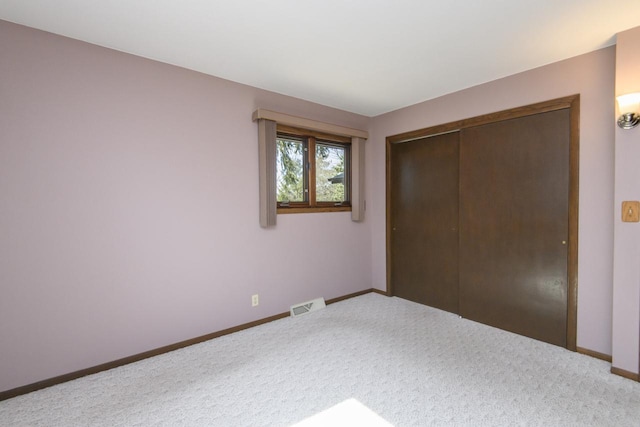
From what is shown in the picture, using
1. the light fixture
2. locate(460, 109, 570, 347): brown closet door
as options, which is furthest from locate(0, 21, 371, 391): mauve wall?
the light fixture

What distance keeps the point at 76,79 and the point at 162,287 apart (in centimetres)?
166

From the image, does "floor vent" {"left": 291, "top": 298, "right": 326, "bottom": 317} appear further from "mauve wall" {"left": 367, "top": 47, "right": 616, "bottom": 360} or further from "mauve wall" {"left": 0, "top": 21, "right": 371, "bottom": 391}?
"mauve wall" {"left": 367, "top": 47, "right": 616, "bottom": 360}

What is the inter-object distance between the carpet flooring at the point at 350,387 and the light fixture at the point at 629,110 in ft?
A: 5.71

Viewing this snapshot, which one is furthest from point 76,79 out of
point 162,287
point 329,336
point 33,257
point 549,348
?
point 549,348

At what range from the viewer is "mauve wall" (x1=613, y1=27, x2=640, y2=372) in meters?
2.12

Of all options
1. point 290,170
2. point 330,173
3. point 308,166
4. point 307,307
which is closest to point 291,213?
point 290,170

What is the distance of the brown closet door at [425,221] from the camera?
11.3ft

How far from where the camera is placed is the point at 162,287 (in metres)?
2.61

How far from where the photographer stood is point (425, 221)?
3.71 meters

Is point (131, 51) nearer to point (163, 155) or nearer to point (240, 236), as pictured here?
point (163, 155)

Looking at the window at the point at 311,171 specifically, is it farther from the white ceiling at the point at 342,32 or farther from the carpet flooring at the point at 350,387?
the carpet flooring at the point at 350,387

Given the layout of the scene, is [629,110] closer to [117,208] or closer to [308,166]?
[308,166]

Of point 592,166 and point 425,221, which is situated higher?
point 592,166

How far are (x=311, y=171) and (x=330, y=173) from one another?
0.35m
